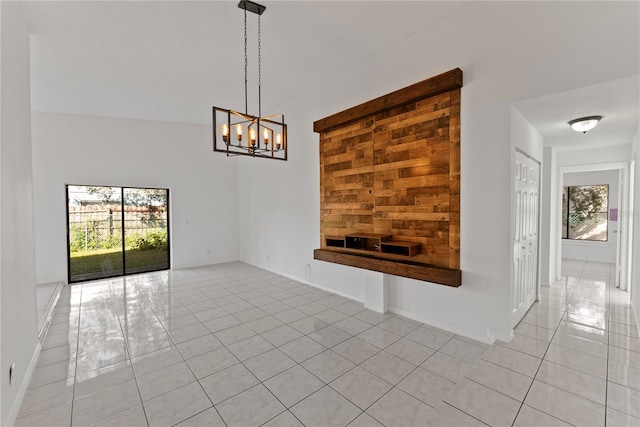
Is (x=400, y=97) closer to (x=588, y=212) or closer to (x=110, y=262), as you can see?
(x=110, y=262)

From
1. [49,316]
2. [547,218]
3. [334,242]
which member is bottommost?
[49,316]

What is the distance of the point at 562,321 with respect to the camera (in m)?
3.63

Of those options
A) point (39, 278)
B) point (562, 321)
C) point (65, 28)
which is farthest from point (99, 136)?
point (562, 321)

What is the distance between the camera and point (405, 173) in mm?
3717

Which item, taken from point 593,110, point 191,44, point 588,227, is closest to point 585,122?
point 593,110

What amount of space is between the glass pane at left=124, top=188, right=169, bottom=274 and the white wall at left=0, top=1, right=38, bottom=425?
155 inches

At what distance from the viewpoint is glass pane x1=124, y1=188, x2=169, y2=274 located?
681cm

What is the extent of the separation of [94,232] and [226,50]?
534 centimetres

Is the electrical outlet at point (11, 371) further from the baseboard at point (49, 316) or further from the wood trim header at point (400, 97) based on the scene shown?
the wood trim header at point (400, 97)

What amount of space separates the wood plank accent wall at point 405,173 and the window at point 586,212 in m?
6.95

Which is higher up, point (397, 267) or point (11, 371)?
point (397, 267)

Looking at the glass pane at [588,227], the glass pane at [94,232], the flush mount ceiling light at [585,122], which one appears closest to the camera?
the flush mount ceiling light at [585,122]

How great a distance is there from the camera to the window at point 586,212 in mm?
7320

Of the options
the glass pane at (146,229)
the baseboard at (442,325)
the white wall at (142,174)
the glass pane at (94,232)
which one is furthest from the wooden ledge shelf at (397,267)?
the glass pane at (94,232)
